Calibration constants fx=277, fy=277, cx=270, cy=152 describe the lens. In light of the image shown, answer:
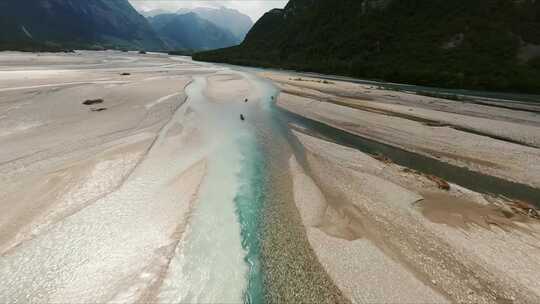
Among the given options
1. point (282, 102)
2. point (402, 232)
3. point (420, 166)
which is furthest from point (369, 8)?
point (402, 232)

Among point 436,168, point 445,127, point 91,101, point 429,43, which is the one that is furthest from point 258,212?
point 429,43

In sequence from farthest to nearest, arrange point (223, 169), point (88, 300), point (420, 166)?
point (420, 166) < point (223, 169) < point (88, 300)

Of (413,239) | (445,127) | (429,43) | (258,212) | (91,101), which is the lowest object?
(258,212)

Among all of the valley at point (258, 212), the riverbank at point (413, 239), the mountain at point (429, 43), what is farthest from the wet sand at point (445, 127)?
the mountain at point (429, 43)

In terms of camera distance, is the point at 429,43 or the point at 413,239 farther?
the point at 429,43

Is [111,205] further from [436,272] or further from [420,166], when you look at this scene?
[420,166]

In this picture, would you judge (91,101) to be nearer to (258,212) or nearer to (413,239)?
(258,212)

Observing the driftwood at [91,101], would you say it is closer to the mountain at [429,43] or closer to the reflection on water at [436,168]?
the reflection on water at [436,168]

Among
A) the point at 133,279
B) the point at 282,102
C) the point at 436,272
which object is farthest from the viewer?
the point at 282,102

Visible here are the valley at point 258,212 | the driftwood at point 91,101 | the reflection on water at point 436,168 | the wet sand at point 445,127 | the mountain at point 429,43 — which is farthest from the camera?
the mountain at point 429,43
